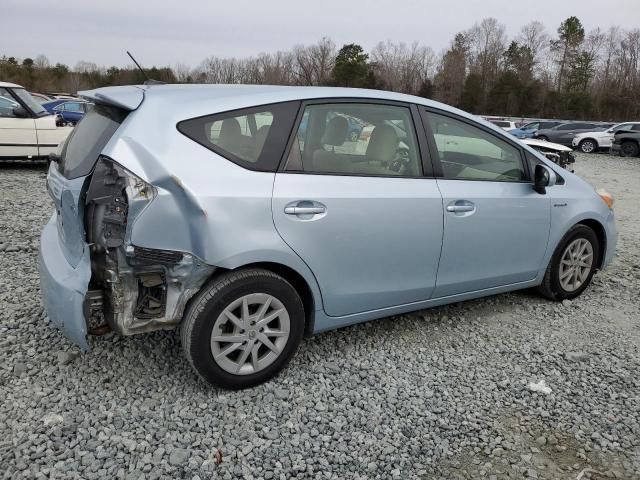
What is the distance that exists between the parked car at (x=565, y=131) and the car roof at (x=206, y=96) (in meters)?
25.4

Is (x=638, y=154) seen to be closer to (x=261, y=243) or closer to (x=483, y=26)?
(x=261, y=243)

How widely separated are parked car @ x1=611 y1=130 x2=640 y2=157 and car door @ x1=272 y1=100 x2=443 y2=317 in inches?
898

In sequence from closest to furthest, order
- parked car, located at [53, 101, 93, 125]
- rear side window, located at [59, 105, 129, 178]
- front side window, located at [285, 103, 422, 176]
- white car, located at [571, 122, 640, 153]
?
1. rear side window, located at [59, 105, 129, 178]
2. front side window, located at [285, 103, 422, 176]
3. parked car, located at [53, 101, 93, 125]
4. white car, located at [571, 122, 640, 153]

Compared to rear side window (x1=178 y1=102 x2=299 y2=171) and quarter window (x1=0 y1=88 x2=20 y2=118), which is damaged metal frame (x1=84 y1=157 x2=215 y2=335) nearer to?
rear side window (x1=178 y1=102 x2=299 y2=171)

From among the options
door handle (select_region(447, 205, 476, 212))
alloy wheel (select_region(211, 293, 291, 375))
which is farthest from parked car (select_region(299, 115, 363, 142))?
alloy wheel (select_region(211, 293, 291, 375))

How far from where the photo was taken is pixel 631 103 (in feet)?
157

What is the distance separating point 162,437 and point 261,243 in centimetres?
103

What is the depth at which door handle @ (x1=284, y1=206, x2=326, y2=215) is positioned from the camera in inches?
108

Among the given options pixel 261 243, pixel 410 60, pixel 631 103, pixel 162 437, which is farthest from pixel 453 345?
pixel 410 60

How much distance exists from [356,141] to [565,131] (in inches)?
1030

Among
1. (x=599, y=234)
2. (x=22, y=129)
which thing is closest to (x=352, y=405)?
(x=599, y=234)

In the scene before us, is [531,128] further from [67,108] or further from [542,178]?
[542,178]

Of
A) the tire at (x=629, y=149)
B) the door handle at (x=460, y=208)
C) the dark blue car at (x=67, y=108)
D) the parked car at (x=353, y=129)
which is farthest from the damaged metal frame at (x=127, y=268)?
the tire at (x=629, y=149)

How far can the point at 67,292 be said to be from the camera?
262cm
